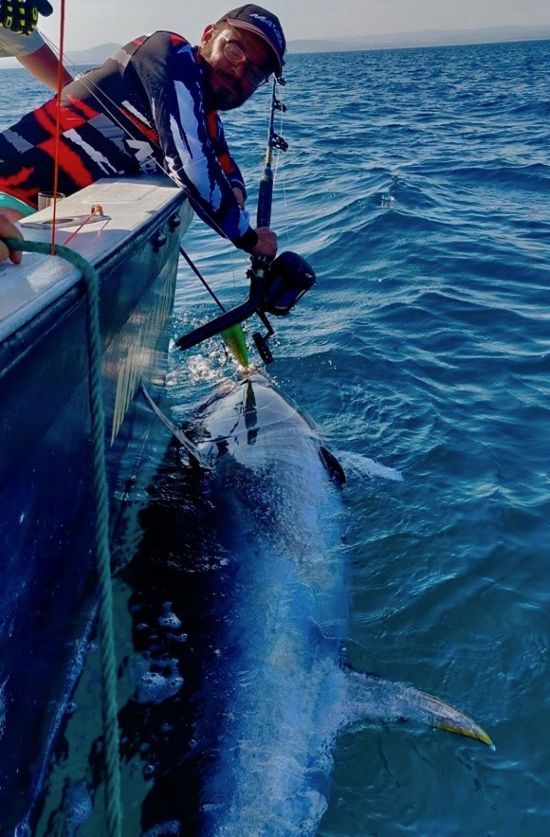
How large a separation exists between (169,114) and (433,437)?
99.7 inches

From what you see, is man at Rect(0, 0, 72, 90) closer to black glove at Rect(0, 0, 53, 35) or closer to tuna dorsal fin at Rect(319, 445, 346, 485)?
black glove at Rect(0, 0, 53, 35)

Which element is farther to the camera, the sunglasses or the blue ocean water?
the sunglasses

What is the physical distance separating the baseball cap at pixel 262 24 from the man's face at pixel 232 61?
3 centimetres

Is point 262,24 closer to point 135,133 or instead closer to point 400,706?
point 135,133

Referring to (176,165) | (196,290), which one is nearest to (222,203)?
(176,165)

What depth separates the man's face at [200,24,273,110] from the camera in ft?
11.4

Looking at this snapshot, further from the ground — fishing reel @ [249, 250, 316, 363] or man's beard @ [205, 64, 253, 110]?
man's beard @ [205, 64, 253, 110]

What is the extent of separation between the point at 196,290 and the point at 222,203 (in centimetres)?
445

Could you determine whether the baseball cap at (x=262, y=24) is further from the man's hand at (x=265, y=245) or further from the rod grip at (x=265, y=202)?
the rod grip at (x=265, y=202)

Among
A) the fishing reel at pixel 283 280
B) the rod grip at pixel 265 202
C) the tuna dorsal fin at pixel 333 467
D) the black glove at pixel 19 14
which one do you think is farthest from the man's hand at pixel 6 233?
the rod grip at pixel 265 202

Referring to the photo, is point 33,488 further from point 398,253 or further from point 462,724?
point 398,253

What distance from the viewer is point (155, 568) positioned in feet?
10.6

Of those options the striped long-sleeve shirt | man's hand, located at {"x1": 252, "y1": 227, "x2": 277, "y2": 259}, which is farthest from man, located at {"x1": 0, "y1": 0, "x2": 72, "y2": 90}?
man's hand, located at {"x1": 252, "y1": 227, "x2": 277, "y2": 259}

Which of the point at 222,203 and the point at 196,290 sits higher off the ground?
the point at 222,203
